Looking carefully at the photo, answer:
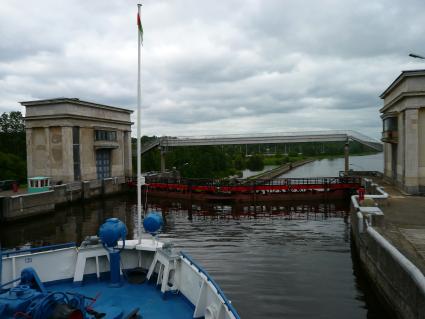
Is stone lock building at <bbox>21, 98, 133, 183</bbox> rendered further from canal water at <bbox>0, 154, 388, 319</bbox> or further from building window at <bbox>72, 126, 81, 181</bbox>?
canal water at <bbox>0, 154, 388, 319</bbox>

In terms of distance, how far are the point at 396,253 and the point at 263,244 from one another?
1325cm

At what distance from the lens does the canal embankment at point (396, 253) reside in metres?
11.9

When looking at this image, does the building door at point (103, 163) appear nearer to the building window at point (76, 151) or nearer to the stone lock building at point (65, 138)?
the stone lock building at point (65, 138)

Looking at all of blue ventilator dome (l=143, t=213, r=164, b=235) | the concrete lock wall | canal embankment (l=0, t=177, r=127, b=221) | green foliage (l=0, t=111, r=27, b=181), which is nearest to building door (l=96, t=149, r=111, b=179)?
canal embankment (l=0, t=177, r=127, b=221)

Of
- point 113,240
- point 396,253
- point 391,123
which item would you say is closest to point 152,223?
point 113,240

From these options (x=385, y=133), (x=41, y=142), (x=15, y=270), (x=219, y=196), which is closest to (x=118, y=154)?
(x=41, y=142)

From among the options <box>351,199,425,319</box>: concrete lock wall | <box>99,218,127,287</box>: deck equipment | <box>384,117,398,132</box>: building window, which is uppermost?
<box>384,117,398,132</box>: building window

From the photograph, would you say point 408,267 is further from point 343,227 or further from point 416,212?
point 343,227

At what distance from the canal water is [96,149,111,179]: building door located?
29.2 ft

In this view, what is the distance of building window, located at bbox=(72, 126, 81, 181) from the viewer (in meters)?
50.5

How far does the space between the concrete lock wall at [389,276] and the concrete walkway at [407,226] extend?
30.8 inches

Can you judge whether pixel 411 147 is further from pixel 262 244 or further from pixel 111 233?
pixel 111 233

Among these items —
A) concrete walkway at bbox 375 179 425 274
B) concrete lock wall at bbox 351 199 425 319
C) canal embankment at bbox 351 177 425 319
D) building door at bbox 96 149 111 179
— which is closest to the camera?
concrete lock wall at bbox 351 199 425 319

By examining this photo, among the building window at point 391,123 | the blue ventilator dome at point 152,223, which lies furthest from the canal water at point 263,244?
the building window at point 391,123
